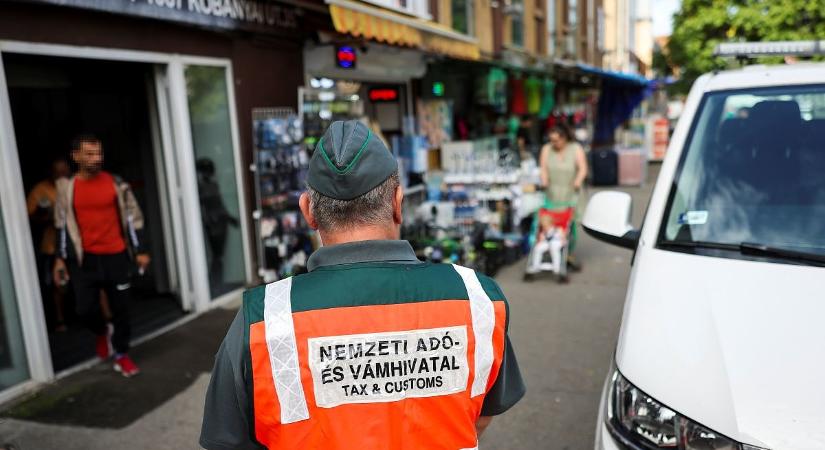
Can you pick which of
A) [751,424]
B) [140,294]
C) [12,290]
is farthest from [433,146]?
[751,424]

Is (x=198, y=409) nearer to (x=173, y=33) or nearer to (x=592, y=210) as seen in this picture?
(x=592, y=210)

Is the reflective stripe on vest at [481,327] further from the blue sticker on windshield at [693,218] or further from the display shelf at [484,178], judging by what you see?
the display shelf at [484,178]

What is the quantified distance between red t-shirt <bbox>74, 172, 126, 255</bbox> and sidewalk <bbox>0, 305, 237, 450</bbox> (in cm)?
103

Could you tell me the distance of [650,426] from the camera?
2.22 metres

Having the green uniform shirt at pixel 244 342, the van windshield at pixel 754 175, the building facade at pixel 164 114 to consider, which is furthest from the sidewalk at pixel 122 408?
the van windshield at pixel 754 175

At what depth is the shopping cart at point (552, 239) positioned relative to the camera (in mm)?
7660

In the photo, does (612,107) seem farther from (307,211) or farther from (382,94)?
(307,211)

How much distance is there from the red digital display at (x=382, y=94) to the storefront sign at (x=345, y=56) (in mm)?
1769

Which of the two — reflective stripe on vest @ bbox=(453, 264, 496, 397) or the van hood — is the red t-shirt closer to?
the van hood

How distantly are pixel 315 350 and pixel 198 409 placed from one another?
11.4ft

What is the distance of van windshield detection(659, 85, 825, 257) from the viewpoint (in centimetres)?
290

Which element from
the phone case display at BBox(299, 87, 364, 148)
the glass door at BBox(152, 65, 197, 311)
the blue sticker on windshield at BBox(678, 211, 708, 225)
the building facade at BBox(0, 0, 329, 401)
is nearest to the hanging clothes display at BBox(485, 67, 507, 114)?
the phone case display at BBox(299, 87, 364, 148)

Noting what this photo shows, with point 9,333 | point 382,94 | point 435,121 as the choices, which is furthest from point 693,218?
point 435,121

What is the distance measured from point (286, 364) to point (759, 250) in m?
2.13
